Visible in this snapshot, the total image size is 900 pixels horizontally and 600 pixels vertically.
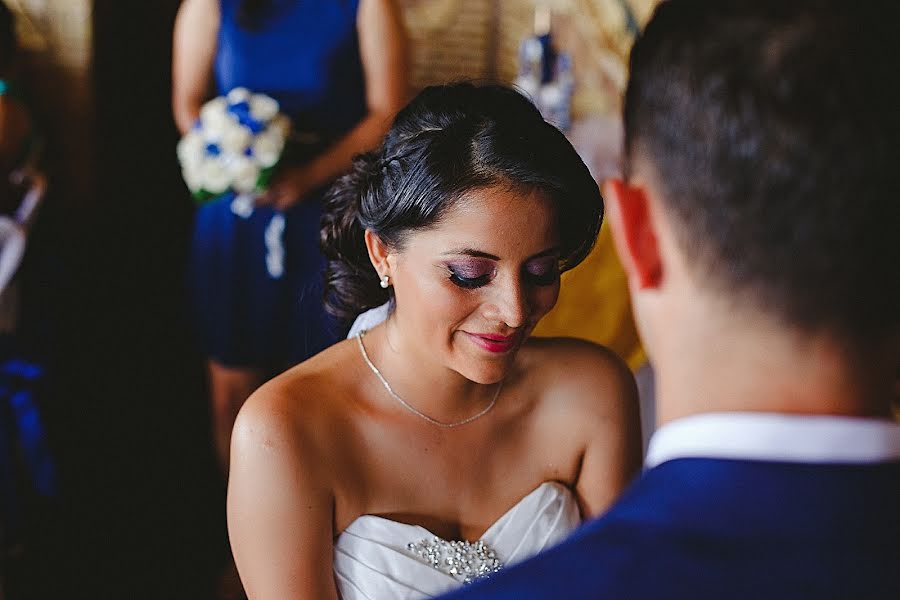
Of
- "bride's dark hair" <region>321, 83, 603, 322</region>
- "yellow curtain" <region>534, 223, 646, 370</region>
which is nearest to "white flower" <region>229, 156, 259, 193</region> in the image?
"yellow curtain" <region>534, 223, 646, 370</region>

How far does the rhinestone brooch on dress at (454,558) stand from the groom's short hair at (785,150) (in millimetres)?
1058

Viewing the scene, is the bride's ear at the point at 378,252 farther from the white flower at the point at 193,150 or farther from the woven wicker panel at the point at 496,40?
the woven wicker panel at the point at 496,40

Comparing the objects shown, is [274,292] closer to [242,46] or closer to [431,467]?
[242,46]

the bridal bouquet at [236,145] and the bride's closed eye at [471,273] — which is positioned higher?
the bride's closed eye at [471,273]

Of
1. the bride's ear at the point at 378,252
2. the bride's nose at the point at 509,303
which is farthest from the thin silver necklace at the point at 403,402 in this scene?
the bride's nose at the point at 509,303

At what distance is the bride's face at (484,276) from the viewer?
5.71 feet

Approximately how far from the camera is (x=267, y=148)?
311cm

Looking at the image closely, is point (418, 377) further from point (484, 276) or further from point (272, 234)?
point (272, 234)

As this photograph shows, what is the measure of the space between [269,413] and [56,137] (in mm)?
2856

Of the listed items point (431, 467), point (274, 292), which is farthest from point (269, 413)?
point (274, 292)

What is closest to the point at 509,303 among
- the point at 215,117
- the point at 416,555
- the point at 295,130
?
the point at 416,555

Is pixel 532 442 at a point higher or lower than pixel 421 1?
lower

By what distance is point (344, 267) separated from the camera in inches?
82.0

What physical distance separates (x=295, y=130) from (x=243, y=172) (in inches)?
12.8
